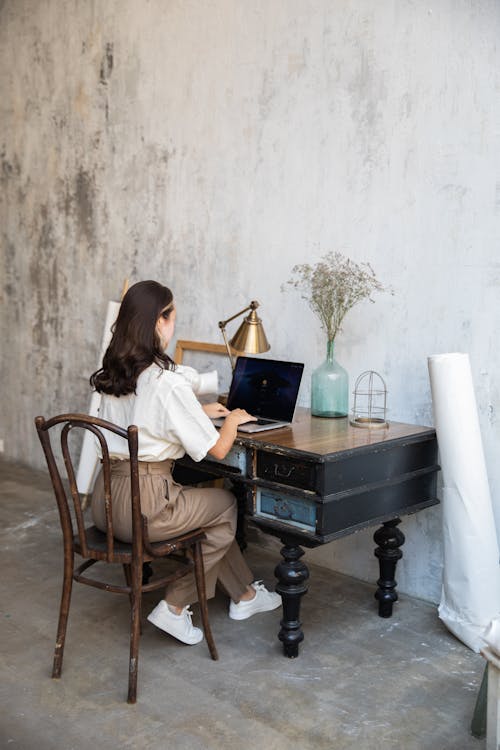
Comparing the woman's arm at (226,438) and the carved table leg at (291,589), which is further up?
the woman's arm at (226,438)

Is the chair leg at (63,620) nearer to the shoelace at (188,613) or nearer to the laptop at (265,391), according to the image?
the shoelace at (188,613)

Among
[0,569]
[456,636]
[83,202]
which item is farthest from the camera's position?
[83,202]

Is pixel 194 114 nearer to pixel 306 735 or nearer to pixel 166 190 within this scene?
pixel 166 190

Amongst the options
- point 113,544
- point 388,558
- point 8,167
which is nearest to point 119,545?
point 113,544

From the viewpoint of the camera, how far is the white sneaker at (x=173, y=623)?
3002 millimetres

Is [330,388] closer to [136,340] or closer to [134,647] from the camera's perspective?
[136,340]

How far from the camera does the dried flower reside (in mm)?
3383

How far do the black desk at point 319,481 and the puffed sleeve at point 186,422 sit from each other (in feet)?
0.64

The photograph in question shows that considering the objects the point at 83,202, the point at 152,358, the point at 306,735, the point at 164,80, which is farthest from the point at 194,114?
the point at 306,735

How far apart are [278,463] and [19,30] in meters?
4.24

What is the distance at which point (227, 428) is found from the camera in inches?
112

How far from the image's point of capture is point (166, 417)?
2742 millimetres

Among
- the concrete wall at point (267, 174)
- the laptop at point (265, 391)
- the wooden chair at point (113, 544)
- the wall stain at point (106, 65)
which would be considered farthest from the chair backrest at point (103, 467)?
the wall stain at point (106, 65)

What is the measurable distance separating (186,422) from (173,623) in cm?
81
